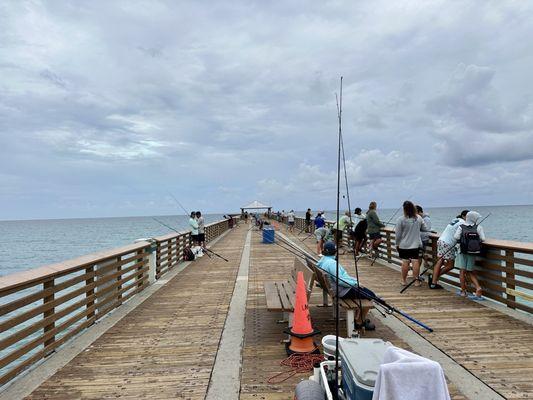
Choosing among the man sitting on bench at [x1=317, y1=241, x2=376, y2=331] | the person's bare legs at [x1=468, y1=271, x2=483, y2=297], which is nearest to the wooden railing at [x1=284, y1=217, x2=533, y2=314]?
the person's bare legs at [x1=468, y1=271, x2=483, y2=297]

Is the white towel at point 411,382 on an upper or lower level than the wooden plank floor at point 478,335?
upper

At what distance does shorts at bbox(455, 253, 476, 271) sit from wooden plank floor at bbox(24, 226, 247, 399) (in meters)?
4.29

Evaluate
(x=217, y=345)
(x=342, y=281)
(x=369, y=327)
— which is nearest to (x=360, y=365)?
(x=342, y=281)

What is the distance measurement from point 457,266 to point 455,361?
3.14m

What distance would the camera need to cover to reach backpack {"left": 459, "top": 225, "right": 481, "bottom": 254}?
22.4 ft

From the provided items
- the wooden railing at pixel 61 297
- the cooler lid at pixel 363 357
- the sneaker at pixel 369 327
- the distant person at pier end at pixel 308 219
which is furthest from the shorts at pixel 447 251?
the distant person at pier end at pixel 308 219

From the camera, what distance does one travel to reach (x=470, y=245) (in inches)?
270

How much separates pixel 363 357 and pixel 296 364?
72.2 inches

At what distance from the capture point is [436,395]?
2135 mm

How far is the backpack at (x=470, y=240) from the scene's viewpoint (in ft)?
22.4

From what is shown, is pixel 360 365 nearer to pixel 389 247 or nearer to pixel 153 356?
pixel 153 356

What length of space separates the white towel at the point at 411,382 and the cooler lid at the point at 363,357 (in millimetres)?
294

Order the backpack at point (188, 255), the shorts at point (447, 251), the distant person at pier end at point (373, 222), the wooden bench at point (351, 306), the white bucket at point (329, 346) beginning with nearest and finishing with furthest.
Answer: the white bucket at point (329, 346) < the wooden bench at point (351, 306) < the shorts at point (447, 251) < the distant person at pier end at point (373, 222) < the backpack at point (188, 255)

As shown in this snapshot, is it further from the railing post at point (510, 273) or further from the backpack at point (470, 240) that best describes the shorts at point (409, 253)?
the railing post at point (510, 273)
